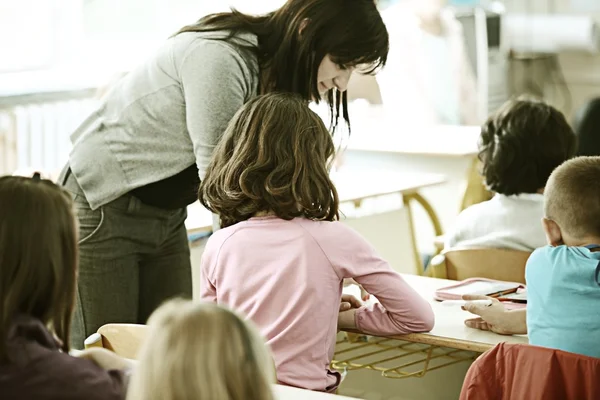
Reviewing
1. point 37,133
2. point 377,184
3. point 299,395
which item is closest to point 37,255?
point 299,395

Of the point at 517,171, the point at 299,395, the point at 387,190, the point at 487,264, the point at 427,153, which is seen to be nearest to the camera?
the point at 299,395

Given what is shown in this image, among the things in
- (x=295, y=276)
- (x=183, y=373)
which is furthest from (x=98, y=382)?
(x=295, y=276)

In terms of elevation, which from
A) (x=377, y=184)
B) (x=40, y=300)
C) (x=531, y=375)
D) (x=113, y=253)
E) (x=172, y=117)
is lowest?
(x=377, y=184)

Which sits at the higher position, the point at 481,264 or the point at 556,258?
the point at 556,258

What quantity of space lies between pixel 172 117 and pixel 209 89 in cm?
16

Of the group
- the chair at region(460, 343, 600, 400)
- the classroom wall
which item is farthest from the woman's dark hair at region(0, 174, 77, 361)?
the classroom wall

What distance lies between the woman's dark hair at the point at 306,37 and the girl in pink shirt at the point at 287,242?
0.36 ft

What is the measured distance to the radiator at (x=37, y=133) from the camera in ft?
15.7

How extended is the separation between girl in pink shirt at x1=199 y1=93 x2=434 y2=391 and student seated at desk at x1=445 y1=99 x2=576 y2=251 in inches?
35.2

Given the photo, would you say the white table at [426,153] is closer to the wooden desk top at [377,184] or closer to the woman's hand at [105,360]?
the wooden desk top at [377,184]

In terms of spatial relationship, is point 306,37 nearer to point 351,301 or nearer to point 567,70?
point 351,301

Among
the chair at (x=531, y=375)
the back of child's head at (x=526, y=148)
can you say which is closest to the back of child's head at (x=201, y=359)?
the chair at (x=531, y=375)

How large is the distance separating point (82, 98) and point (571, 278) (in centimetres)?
362

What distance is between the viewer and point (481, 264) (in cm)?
287
